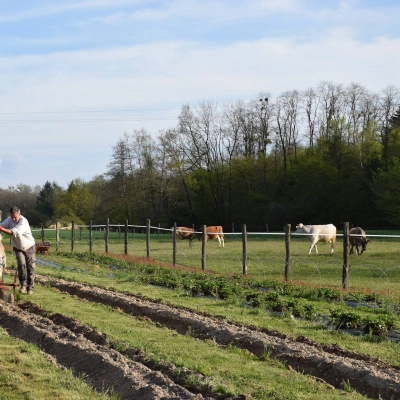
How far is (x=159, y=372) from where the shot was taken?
340 inches

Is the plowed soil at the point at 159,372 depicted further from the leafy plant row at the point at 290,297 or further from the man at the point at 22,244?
the man at the point at 22,244

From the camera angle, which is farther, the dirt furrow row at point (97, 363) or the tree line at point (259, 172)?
the tree line at point (259, 172)

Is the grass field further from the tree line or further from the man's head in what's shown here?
the tree line

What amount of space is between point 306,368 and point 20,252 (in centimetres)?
924

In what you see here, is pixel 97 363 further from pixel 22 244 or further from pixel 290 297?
pixel 290 297

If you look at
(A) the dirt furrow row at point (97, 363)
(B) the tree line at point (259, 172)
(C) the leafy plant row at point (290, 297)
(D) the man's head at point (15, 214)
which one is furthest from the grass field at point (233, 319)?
(B) the tree line at point (259, 172)

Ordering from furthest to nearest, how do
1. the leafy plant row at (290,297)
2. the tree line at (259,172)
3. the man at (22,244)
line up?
the tree line at (259,172)
the man at (22,244)
the leafy plant row at (290,297)

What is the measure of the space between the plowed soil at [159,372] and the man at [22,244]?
2.15 meters

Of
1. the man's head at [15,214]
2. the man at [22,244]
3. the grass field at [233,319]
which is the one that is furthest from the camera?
the man at [22,244]

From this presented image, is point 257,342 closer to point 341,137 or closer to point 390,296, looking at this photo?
point 390,296

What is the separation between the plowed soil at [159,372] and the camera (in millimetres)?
8164

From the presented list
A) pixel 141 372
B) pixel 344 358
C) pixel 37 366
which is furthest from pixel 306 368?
pixel 37 366

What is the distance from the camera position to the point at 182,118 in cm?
8412

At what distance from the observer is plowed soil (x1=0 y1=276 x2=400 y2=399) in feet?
26.8
